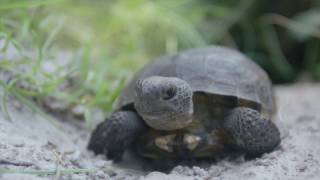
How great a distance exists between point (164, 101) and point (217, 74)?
409mm

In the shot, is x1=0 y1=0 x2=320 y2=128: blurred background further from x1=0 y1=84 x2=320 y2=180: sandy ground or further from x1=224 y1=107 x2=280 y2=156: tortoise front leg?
x1=224 y1=107 x2=280 y2=156: tortoise front leg

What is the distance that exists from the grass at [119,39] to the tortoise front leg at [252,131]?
0.70m

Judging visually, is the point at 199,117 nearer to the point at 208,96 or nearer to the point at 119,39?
the point at 208,96

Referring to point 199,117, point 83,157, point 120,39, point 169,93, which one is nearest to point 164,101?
point 169,93

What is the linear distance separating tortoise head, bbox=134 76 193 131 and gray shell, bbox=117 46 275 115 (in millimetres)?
194

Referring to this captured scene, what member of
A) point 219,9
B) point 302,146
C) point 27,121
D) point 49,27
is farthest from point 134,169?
point 219,9

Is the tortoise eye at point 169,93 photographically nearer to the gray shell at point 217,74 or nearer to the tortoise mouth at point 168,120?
the tortoise mouth at point 168,120

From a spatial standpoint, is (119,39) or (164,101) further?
(119,39)

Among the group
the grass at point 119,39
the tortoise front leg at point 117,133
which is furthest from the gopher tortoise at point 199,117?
the grass at point 119,39

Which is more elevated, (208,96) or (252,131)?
(208,96)

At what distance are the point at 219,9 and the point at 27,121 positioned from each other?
2.66 meters

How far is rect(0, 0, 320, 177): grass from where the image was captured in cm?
272

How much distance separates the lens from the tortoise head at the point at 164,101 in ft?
6.55

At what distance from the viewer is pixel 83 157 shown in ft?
7.56
